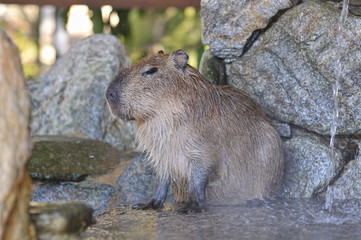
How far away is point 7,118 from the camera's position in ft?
6.58

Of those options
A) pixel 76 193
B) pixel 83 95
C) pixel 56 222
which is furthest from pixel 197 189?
pixel 83 95

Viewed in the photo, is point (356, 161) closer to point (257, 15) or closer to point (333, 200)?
point (333, 200)

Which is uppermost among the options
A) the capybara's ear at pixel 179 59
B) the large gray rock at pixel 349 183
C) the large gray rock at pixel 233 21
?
the large gray rock at pixel 233 21

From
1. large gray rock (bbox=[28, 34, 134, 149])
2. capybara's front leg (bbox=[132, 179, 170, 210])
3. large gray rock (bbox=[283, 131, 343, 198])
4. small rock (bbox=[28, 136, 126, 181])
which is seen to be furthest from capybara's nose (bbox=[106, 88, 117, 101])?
large gray rock (bbox=[28, 34, 134, 149])

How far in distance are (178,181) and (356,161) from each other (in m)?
1.41

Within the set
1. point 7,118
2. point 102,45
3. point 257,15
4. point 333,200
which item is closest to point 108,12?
point 102,45

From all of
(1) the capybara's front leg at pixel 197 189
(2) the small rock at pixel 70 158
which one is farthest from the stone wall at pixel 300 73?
(2) the small rock at pixel 70 158

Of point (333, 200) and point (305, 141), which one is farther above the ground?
point (305, 141)

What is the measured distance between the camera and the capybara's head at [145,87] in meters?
3.55

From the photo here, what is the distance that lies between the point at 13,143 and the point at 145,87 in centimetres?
164

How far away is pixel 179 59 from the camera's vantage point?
143 inches

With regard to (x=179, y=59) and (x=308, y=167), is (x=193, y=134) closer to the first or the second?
(x=179, y=59)

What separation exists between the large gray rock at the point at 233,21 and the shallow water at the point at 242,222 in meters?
1.38

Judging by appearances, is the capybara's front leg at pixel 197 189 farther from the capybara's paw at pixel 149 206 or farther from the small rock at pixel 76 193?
the small rock at pixel 76 193
